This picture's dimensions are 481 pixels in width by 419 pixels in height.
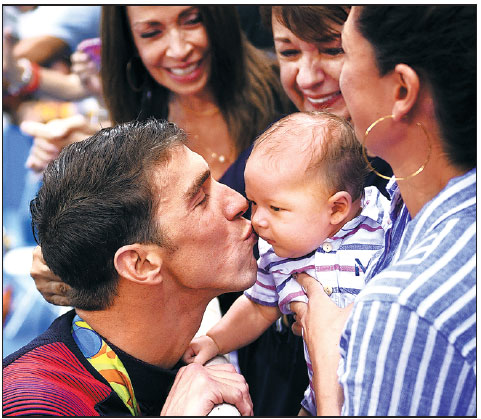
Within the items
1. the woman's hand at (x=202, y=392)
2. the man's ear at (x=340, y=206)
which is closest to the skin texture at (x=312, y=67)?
the man's ear at (x=340, y=206)

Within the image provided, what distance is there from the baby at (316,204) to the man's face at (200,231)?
9 centimetres

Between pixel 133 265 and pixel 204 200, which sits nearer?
pixel 133 265

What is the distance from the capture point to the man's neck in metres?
1.83

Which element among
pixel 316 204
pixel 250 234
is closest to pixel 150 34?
pixel 250 234

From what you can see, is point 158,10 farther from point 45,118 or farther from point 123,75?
point 45,118

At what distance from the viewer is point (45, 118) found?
3957 millimetres

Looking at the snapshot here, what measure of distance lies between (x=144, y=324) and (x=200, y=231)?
12.7 inches

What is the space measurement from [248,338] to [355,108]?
1009 mm

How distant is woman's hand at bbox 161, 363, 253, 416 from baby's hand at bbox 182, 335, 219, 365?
4.6 inches

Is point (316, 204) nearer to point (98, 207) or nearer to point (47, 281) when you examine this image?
point (98, 207)

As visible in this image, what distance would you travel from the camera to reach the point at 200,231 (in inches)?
72.3

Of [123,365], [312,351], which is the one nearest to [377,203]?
[312,351]

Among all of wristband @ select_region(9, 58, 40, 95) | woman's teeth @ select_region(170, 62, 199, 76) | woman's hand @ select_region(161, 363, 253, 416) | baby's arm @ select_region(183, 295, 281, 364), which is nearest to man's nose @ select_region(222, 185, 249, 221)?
baby's arm @ select_region(183, 295, 281, 364)

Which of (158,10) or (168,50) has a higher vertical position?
(158,10)
